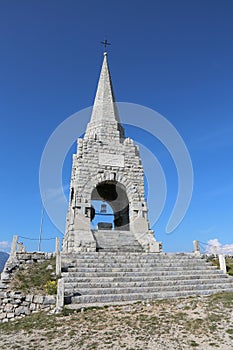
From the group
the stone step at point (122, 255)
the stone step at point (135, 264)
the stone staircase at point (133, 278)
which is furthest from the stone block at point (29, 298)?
the stone step at point (122, 255)

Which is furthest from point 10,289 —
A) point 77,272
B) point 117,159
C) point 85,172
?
point 117,159

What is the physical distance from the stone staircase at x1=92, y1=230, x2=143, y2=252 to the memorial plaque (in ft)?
16.3

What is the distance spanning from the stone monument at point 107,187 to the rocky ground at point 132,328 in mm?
6962

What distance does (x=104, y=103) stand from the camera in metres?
22.0

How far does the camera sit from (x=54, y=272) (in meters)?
10.7

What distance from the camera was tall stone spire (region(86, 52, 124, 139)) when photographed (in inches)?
813

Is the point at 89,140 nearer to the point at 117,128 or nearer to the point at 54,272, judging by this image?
the point at 117,128

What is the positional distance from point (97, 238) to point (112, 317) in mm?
8945

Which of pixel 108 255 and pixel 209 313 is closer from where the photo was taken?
pixel 209 313

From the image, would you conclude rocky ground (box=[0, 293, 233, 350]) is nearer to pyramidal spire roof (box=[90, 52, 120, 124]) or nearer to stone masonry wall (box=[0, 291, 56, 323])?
stone masonry wall (box=[0, 291, 56, 323])

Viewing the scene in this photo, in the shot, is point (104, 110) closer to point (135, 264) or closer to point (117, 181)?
point (117, 181)

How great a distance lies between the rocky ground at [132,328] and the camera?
5.39 meters

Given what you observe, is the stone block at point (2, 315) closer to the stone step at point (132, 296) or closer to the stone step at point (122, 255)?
the stone step at point (132, 296)

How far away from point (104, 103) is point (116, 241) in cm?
1219
